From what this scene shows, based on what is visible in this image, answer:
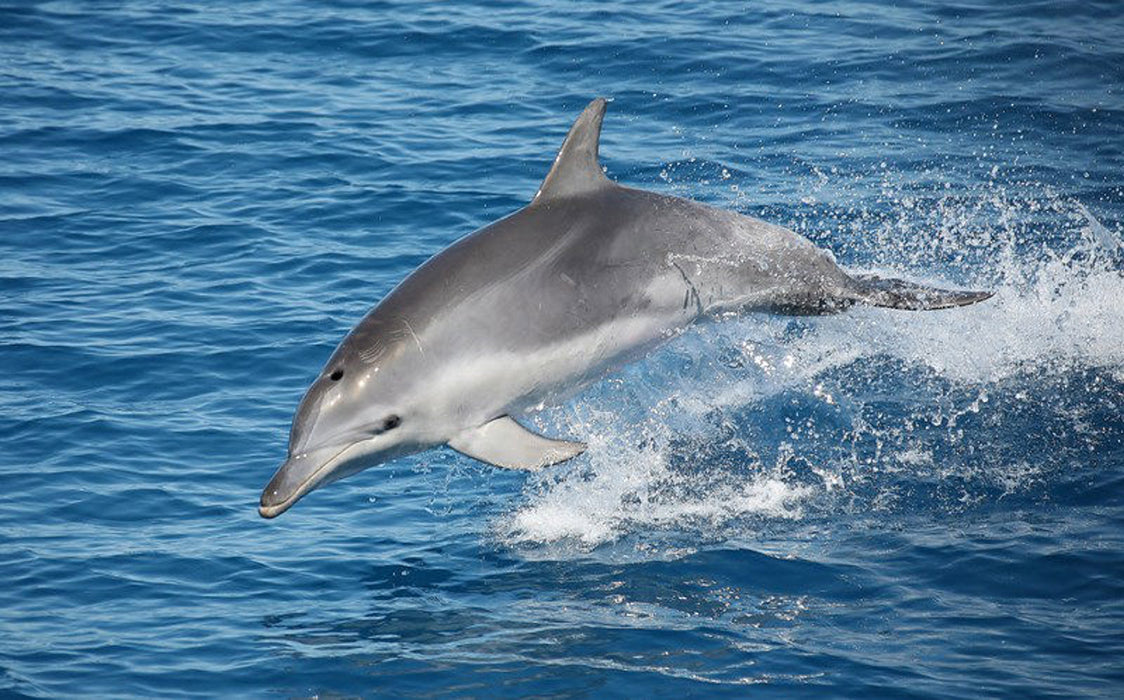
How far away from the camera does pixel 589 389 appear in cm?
1127

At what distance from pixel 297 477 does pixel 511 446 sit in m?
1.25

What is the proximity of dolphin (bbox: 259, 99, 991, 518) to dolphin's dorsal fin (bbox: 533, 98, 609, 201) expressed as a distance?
1cm

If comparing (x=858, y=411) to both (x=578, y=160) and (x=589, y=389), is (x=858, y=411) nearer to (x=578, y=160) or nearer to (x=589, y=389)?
(x=589, y=389)

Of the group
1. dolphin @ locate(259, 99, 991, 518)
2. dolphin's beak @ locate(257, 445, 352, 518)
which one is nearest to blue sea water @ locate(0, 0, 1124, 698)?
dolphin's beak @ locate(257, 445, 352, 518)

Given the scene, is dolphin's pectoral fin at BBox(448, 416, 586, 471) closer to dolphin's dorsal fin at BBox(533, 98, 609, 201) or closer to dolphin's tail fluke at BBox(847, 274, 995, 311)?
dolphin's dorsal fin at BBox(533, 98, 609, 201)

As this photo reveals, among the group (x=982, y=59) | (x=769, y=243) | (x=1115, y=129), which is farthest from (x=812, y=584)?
(x=982, y=59)

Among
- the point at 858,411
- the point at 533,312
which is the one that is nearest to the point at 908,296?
the point at 858,411

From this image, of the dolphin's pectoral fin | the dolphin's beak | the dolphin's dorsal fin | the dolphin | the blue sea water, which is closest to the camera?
the dolphin's beak

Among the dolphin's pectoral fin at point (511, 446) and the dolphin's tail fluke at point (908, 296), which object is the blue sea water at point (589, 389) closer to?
the dolphin's pectoral fin at point (511, 446)

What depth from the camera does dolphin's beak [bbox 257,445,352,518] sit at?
26.0 feet

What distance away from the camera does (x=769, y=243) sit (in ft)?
32.5

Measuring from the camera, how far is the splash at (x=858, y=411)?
9820 mm

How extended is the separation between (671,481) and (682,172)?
19.8 ft

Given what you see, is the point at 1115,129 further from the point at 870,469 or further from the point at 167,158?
the point at 167,158
